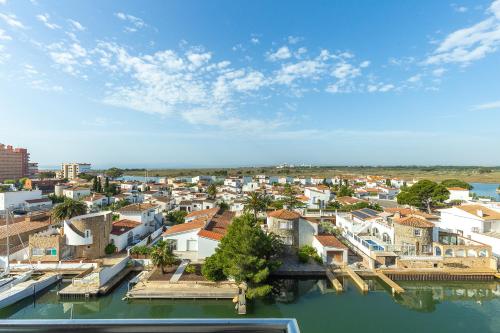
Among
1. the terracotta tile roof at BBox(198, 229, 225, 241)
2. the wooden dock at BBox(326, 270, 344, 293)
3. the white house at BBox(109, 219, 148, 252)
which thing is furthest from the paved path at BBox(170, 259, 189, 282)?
the wooden dock at BBox(326, 270, 344, 293)

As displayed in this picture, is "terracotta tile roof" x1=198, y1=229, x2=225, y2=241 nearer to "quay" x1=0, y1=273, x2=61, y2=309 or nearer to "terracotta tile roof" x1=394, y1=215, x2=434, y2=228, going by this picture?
"quay" x1=0, y1=273, x2=61, y2=309

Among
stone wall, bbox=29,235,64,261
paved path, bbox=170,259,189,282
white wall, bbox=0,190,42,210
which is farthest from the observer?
white wall, bbox=0,190,42,210

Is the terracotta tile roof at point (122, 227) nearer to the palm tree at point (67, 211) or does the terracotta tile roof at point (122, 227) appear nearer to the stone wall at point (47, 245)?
the palm tree at point (67, 211)

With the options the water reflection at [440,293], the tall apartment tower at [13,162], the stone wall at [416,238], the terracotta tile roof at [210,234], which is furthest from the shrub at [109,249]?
the tall apartment tower at [13,162]

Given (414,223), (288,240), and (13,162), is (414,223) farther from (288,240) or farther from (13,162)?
Answer: (13,162)

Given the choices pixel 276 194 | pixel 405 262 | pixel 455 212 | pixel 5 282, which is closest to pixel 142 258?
pixel 5 282

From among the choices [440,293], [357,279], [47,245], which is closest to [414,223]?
[440,293]
